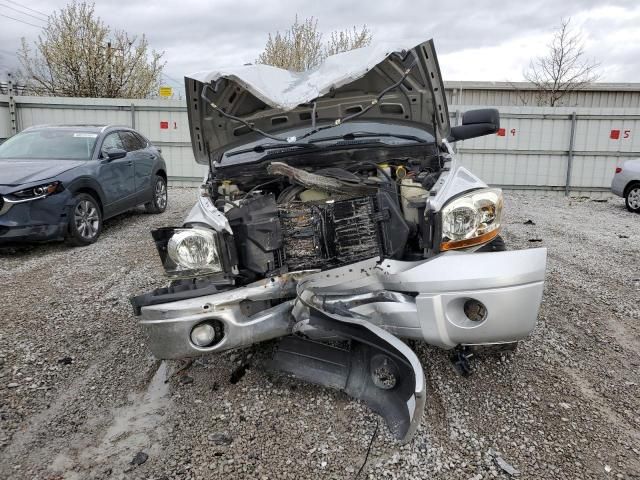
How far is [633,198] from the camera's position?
9.98 m

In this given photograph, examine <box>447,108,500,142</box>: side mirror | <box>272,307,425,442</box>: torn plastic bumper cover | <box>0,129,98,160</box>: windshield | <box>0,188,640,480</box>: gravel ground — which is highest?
<box>447,108,500,142</box>: side mirror

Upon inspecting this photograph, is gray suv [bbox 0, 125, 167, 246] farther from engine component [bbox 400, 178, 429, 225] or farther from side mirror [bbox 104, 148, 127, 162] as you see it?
engine component [bbox 400, 178, 429, 225]

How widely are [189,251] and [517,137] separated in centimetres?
1199

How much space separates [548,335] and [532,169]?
10403 mm

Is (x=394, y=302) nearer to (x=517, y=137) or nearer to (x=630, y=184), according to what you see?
(x=630, y=184)

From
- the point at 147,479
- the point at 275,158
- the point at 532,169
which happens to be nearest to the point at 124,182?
the point at 275,158

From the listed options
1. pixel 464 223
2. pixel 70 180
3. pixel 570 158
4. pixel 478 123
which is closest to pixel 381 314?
pixel 464 223

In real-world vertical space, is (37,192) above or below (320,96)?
below

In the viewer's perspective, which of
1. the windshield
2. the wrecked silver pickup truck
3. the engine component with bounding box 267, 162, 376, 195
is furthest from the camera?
the windshield

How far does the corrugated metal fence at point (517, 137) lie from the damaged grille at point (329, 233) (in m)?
10.9

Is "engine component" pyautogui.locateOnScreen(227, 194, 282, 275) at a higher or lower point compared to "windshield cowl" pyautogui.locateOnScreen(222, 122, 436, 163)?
lower

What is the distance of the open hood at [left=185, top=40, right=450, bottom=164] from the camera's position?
3.05 m

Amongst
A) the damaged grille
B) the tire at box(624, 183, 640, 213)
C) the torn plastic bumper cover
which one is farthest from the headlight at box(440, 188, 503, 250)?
the tire at box(624, 183, 640, 213)

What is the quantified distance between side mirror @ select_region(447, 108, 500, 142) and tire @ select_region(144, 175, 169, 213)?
644 centimetres
